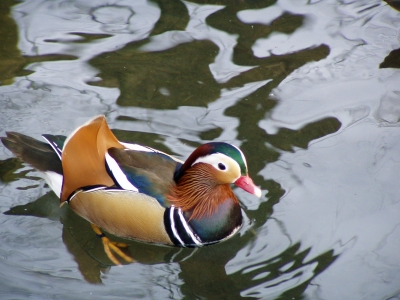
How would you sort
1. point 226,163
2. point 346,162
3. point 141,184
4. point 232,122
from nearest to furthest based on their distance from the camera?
point 226,163 → point 141,184 → point 346,162 → point 232,122

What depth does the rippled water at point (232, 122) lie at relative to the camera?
4570 mm

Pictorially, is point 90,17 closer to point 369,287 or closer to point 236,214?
point 236,214

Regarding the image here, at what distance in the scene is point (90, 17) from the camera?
7352mm

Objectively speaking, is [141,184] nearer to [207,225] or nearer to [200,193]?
[200,193]

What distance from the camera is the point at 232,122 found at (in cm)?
585

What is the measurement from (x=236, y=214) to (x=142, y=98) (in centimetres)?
185

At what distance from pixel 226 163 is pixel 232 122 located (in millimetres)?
1346

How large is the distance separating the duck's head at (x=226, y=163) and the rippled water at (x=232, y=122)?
Result: 0.53 metres

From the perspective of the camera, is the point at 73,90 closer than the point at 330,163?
No

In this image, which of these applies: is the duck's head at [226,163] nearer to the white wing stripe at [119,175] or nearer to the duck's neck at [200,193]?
the duck's neck at [200,193]

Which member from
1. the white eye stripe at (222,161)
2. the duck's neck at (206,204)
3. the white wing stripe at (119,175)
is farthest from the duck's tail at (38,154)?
the white eye stripe at (222,161)

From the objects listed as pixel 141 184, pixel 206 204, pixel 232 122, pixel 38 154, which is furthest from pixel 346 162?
pixel 38 154

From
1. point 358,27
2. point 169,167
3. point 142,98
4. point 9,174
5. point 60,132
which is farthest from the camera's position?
point 358,27

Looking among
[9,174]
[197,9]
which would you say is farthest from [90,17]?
[9,174]
